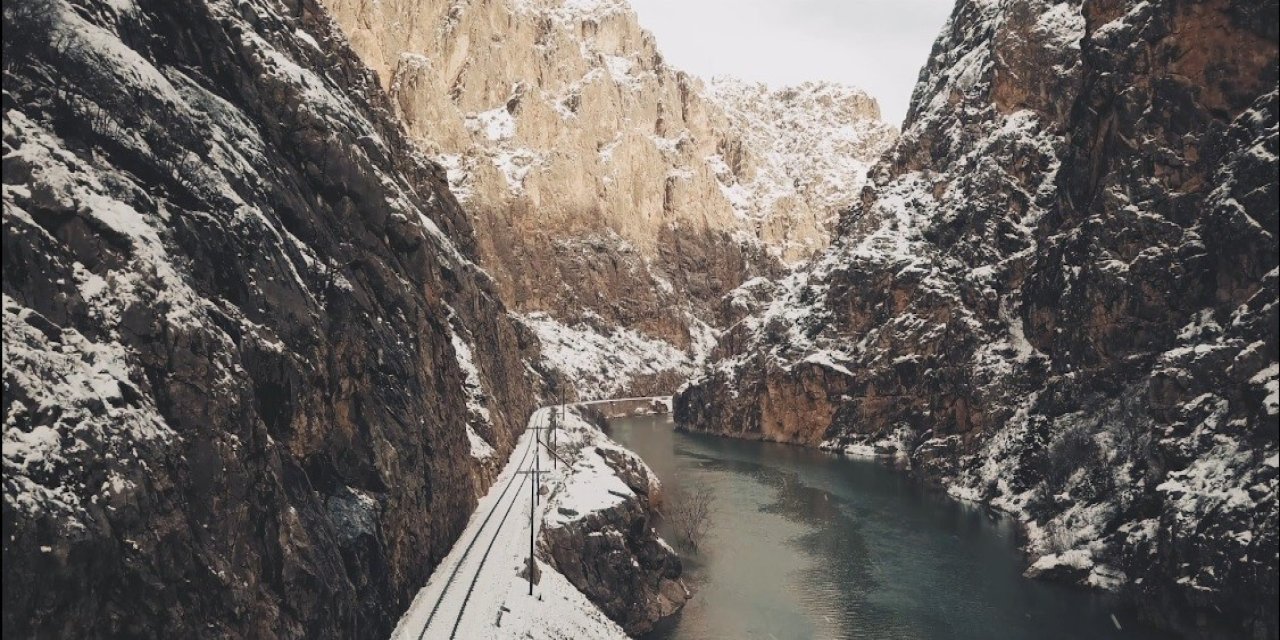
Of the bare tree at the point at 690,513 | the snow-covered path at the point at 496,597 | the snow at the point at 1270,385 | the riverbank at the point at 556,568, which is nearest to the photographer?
the snow-covered path at the point at 496,597

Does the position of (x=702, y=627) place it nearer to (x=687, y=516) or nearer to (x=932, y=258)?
(x=687, y=516)

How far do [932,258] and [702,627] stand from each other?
249ft

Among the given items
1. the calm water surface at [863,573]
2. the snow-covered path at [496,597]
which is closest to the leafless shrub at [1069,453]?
the calm water surface at [863,573]

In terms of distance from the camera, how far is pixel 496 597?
37812 millimetres

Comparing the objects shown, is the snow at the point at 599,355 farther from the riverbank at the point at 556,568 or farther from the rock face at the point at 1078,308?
the riverbank at the point at 556,568

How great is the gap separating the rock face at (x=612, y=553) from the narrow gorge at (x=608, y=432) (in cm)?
24

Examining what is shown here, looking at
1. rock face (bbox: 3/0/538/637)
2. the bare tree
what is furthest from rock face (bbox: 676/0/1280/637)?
rock face (bbox: 3/0/538/637)

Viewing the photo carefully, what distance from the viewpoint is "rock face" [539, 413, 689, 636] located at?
46.1 meters

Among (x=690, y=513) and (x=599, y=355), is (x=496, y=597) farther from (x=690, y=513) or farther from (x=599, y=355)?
(x=599, y=355)

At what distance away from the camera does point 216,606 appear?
2123 centimetres

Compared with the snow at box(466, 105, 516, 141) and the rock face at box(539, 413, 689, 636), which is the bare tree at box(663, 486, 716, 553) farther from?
the snow at box(466, 105, 516, 141)

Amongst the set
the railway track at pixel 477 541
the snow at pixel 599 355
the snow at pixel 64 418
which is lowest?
the railway track at pixel 477 541

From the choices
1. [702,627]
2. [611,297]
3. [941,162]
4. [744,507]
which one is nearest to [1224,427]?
[702,627]

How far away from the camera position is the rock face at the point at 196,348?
60.1ft
